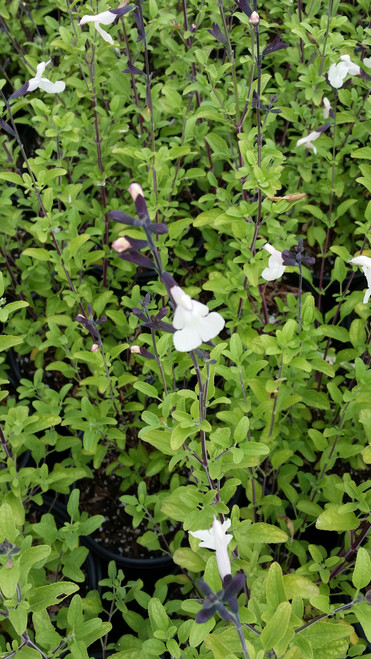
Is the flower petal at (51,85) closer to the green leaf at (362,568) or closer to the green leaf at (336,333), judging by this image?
the green leaf at (336,333)

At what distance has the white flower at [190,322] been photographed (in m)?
1.10

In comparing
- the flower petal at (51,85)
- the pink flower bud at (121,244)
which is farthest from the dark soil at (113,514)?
the pink flower bud at (121,244)

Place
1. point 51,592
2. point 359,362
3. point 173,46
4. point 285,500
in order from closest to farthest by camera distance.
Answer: point 51,592 → point 359,362 → point 285,500 → point 173,46

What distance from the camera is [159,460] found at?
2.45 m

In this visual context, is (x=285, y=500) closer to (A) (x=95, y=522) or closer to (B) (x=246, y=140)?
(A) (x=95, y=522)

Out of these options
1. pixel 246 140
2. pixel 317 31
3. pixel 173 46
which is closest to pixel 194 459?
pixel 246 140

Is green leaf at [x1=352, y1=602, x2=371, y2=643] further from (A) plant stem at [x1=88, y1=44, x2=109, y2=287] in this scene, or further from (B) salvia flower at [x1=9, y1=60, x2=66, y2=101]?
(B) salvia flower at [x1=9, y1=60, x2=66, y2=101]

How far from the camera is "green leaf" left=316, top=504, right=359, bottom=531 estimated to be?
1811 mm

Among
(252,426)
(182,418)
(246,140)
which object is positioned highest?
(246,140)

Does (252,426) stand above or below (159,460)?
above

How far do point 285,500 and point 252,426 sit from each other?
1.65 ft

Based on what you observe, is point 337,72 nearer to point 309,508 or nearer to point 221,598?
point 309,508

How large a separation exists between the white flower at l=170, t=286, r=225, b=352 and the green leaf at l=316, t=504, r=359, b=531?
0.99 m

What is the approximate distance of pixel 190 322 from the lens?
1119mm
